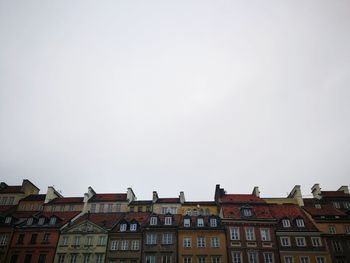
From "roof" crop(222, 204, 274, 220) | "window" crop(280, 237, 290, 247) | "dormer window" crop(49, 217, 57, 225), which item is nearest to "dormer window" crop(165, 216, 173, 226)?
"roof" crop(222, 204, 274, 220)

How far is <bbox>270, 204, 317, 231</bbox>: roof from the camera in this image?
47.2 m

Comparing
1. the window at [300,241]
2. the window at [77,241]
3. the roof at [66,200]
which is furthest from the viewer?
the roof at [66,200]

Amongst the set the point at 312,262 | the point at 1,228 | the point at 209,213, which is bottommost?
the point at 312,262

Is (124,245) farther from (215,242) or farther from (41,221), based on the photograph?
(41,221)

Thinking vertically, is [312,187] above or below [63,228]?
above

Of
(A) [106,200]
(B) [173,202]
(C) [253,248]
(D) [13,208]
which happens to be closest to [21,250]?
(D) [13,208]

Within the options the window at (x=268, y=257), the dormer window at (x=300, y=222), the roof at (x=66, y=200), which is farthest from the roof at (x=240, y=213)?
the roof at (x=66, y=200)

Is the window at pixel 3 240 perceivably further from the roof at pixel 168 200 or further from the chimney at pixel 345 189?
the chimney at pixel 345 189

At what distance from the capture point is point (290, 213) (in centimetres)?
5038

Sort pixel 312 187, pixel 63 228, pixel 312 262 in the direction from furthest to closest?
pixel 312 187 < pixel 63 228 < pixel 312 262

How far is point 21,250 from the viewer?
1897 inches

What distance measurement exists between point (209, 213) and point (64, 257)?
86.6 feet

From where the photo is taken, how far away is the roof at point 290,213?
155 ft

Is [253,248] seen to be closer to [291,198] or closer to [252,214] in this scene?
[252,214]
